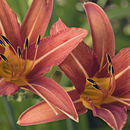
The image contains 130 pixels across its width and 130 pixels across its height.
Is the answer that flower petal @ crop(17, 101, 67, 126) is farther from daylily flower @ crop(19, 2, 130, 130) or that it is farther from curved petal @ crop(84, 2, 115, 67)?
curved petal @ crop(84, 2, 115, 67)

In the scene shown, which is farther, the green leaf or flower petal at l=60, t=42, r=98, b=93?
the green leaf

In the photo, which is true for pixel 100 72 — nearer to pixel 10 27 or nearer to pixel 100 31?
pixel 100 31

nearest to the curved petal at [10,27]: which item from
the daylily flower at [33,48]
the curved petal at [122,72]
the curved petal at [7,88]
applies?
the daylily flower at [33,48]

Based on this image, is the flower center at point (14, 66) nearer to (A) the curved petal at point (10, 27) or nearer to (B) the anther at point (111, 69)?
(A) the curved petal at point (10, 27)

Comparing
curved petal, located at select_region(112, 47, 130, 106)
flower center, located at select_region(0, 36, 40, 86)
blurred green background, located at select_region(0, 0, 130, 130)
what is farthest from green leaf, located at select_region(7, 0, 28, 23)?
curved petal, located at select_region(112, 47, 130, 106)

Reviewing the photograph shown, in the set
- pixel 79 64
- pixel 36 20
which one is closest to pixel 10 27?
pixel 36 20

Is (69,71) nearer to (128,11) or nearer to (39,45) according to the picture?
(39,45)

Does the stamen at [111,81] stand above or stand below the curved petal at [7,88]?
below
